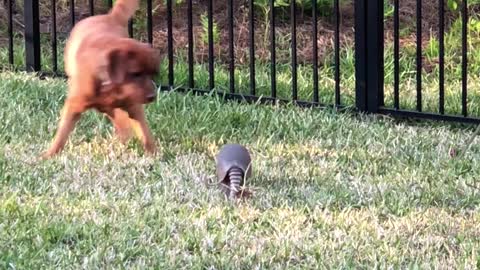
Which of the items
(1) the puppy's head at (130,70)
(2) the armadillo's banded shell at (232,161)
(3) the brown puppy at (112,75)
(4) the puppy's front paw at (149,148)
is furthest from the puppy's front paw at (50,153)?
(2) the armadillo's banded shell at (232,161)

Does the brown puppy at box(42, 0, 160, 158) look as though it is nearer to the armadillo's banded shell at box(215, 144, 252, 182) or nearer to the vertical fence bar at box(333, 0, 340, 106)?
the armadillo's banded shell at box(215, 144, 252, 182)

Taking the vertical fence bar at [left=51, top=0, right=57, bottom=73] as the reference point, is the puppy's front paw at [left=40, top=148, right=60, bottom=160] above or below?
below

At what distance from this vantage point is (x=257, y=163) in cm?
514

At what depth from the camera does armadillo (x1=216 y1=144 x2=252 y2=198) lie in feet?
15.1

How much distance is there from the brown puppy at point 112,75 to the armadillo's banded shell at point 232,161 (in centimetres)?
37

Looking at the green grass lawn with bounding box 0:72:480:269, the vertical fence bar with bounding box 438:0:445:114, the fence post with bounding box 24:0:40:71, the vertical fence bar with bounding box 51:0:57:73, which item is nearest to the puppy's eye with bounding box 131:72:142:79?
the green grass lawn with bounding box 0:72:480:269

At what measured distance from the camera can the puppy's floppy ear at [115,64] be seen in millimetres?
4668

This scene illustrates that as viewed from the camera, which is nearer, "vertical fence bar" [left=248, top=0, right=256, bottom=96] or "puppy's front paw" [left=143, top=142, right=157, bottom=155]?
"puppy's front paw" [left=143, top=142, right=157, bottom=155]

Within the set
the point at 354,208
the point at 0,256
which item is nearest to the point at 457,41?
the point at 354,208

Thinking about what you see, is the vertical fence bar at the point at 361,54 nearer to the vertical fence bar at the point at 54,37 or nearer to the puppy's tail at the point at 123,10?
the puppy's tail at the point at 123,10

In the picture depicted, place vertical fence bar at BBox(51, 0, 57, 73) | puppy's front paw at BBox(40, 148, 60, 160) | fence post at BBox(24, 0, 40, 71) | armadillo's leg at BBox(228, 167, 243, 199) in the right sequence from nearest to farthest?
1. armadillo's leg at BBox(228, 167, 243, 199)
2. puppy's front paw at BBox(40, 148, 60, 160)
3. vertical fence bar at BBox(51, 0, 57, 73)
4. fence post at BBox(24, 0, 40, 71)

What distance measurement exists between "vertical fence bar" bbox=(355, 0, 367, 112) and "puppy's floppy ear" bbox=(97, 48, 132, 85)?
1.95m

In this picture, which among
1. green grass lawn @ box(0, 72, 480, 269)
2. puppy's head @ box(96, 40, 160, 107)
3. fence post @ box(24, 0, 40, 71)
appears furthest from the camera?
fence post @ box(24, 0, 40, 71)

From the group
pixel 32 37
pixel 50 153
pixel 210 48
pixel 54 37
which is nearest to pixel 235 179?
pixel 50 153
